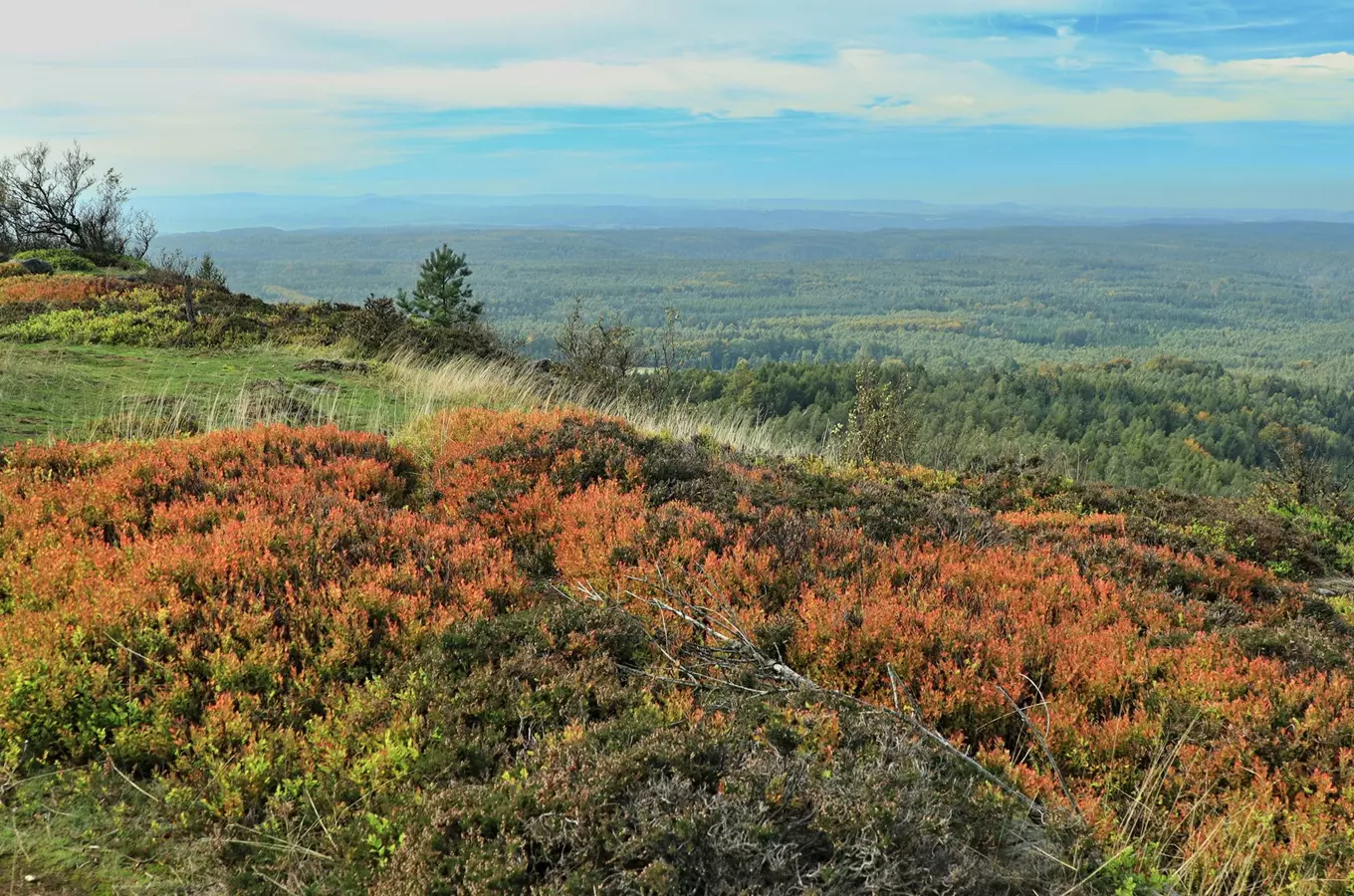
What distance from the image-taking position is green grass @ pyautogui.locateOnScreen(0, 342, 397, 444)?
31.5 feet

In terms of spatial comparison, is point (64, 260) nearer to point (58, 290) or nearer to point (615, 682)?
point (58, 290)

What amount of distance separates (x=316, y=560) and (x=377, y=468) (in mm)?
2350

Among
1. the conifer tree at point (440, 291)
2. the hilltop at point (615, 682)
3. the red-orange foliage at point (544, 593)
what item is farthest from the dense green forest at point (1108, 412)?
the red-orange foliage at point (544, 593)

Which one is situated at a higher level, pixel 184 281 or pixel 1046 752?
pixel 184 281

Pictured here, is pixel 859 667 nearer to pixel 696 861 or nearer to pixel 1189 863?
pixel 1189 863

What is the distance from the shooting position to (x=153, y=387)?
38.2 feet

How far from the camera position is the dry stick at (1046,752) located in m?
3.60

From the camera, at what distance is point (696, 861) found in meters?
2.84

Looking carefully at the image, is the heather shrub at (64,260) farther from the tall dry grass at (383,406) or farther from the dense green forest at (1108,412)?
the dense green forest at (1108,412)

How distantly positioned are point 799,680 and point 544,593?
6.89ft

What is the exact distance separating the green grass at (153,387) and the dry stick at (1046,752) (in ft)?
29.0

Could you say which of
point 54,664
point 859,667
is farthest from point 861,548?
point 54,664

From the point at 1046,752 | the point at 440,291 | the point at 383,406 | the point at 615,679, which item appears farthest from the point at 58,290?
the point at 1046,752

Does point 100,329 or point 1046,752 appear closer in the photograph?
point 1046,752
